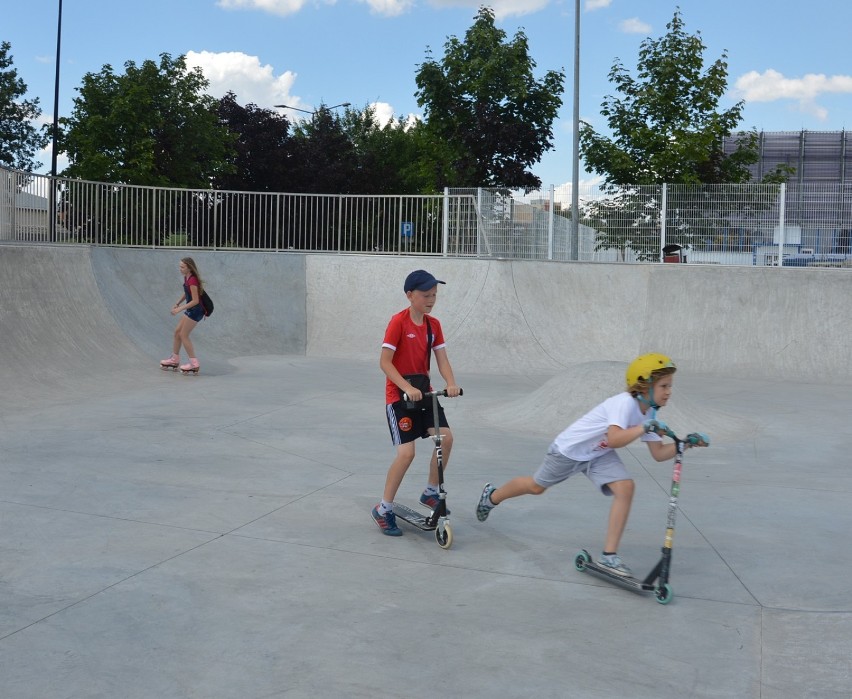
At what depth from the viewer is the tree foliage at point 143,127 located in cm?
3259

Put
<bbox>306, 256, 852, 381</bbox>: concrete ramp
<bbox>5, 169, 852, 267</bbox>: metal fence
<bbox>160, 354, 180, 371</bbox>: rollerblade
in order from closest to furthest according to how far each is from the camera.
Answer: <bbox>160, 354, 180, 371</bbox>: rollerblade, <bbox>306, 256, 852, 381</bbox>: concrete ramp, <bbox>5, 169, 852, 267</bbox>: metal fence

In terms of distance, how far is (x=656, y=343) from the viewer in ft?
53.1

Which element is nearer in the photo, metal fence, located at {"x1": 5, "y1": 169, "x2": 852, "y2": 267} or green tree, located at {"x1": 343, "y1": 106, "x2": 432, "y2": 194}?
metal fence, located at {"x1": 5, "y1": 169, "x2": 852, "y2": 267}

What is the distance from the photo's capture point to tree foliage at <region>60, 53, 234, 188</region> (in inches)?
1283

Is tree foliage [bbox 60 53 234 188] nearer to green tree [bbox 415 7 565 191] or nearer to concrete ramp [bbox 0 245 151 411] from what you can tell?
green tree [bbox 415 7 565 191]

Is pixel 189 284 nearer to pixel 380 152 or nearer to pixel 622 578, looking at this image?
pixel 622 578

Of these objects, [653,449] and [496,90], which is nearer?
[653,449]

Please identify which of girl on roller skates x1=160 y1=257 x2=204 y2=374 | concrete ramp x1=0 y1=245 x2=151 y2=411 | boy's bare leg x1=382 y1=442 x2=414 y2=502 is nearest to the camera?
boy's bare leg x1=382 y1=442 x2=414 y2=502

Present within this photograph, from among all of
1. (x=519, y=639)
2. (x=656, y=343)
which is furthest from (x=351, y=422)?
(x=656, y=343)

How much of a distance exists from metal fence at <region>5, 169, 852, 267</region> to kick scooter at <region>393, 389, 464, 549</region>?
11.9 meters

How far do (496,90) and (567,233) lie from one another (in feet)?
40.2

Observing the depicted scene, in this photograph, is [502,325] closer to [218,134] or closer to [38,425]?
[38,425]

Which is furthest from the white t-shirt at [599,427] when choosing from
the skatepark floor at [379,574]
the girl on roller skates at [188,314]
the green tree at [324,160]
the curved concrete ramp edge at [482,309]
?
the green tree at [324,160]

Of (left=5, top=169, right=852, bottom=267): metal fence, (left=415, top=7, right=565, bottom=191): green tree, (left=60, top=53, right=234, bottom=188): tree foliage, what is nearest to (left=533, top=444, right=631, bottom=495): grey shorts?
(left=5, top=169, right=852, bottom=267): metal fence
